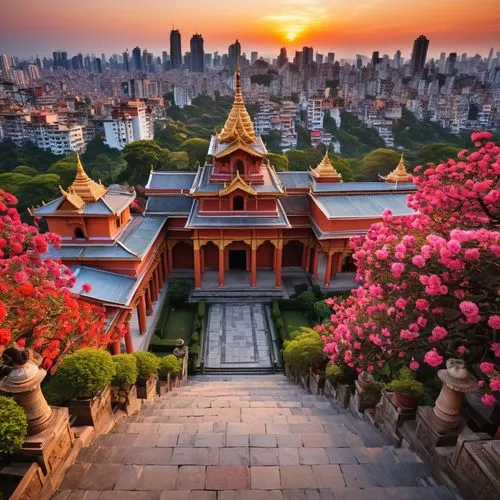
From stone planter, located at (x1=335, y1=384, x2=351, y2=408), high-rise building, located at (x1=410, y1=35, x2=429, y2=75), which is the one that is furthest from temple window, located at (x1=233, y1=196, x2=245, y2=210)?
high-rise building, located at (x1=410, y1=35, x2=429, y2=75)

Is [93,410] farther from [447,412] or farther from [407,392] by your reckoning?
[447,412]

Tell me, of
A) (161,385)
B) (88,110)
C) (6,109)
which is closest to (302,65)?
(88,110)

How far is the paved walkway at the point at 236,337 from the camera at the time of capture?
1823 centimetres

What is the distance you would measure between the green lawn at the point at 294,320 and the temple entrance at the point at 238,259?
17.5 feet

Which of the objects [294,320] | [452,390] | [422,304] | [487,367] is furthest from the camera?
[294,320]

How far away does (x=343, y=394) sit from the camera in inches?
434

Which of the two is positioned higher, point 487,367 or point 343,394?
point 487,367

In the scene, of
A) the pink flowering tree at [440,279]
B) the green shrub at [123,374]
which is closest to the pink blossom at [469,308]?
the pink flowering tree at [440,279]

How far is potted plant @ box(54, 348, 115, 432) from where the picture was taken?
7605 millimetres

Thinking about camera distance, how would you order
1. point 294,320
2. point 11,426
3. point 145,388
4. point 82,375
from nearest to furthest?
point 11,426
point 82,375
point 145,388
point 294,320

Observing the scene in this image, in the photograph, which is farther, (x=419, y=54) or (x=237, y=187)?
(x=419, y=54)

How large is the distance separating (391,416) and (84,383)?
6498 millimetres

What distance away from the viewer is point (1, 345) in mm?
6785

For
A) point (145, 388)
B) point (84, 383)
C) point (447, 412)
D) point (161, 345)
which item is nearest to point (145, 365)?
point (145, 388)
